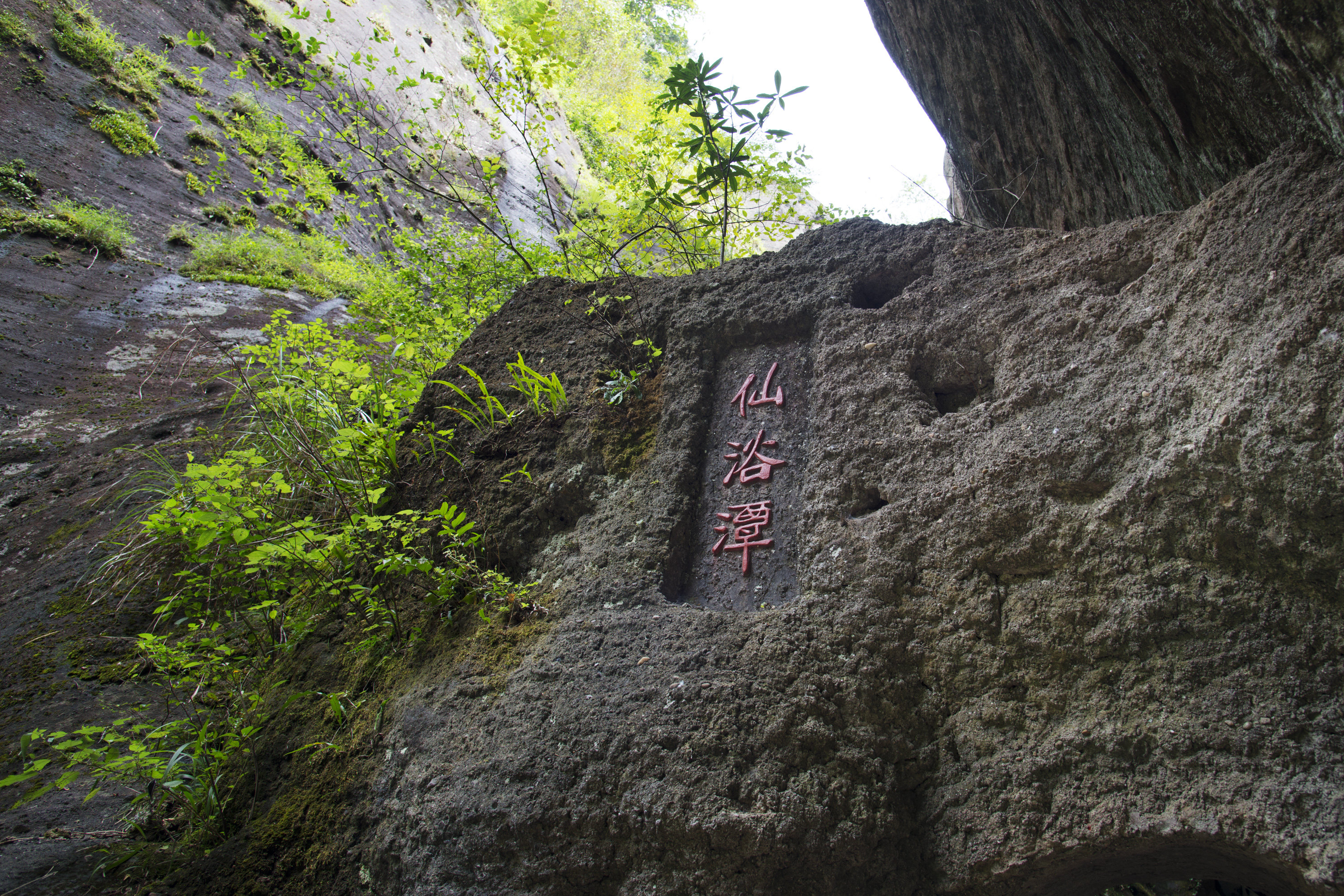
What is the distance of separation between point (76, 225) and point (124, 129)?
167 cm

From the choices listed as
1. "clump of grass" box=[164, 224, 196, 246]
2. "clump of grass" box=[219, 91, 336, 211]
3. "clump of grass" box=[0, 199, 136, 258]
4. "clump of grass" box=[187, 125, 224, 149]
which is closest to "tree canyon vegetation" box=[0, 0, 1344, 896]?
"clump of grass" box=[0, 199, 136, 258]

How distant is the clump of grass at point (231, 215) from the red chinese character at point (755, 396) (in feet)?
21.5

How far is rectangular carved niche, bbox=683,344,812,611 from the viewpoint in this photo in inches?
88.2

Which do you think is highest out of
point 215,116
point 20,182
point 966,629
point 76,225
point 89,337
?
point 215,116

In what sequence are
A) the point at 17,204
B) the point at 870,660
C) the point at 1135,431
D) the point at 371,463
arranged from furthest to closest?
the point at 17,204 → the point at 371,463 → the point at 870,660 → the point at 1135,431

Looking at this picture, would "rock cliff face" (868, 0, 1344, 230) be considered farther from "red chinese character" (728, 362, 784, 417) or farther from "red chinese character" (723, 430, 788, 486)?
"red chinese character" (723, 430, 788, 486)

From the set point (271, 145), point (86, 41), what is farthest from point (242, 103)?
point (86, 41)

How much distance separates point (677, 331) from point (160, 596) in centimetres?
310

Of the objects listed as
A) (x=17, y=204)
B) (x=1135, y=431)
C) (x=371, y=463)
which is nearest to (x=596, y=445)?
(x=371, y=463)

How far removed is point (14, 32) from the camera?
20.3 ft

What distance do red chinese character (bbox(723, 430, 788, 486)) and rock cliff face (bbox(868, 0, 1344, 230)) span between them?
160cm

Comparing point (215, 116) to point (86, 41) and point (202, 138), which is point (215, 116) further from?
point (86, 41)

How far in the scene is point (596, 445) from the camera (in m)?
2.87

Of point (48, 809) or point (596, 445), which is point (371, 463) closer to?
point (596, 445)
